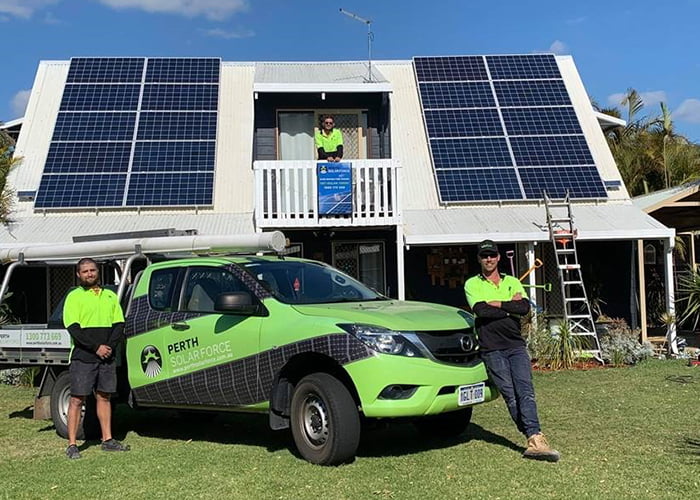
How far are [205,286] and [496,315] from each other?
9.44ft

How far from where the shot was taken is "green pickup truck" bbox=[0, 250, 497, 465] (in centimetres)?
614

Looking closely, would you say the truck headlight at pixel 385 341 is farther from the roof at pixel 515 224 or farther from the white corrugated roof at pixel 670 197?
the white corrugated roof at pixel 670 197

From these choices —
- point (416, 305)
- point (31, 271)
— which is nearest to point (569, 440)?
point (416, 305)

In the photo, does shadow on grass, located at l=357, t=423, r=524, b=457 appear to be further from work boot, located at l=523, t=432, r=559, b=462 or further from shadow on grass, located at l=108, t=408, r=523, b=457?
work boot, located at l=523, t=432, r=559, b=462

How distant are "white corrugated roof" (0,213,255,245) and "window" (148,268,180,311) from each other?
5195 mm

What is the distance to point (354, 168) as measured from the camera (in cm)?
1321

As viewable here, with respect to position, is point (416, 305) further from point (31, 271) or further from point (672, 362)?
point (31, 271)

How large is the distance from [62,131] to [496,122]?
9012 mm

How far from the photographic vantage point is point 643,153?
81.9 ft

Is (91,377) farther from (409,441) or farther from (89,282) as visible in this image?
(409,441)

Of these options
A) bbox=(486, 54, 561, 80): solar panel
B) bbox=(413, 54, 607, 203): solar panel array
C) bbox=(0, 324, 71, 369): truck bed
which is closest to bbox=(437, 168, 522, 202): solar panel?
bbox=(413, 54, 607, 203): solar panel array

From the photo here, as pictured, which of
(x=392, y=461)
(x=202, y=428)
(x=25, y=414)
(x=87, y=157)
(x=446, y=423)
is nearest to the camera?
(x=392, y=461)

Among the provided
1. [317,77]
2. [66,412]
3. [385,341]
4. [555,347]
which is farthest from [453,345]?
[317,77]

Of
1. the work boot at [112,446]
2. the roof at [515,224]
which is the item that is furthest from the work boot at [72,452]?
the roof at [515,224]
